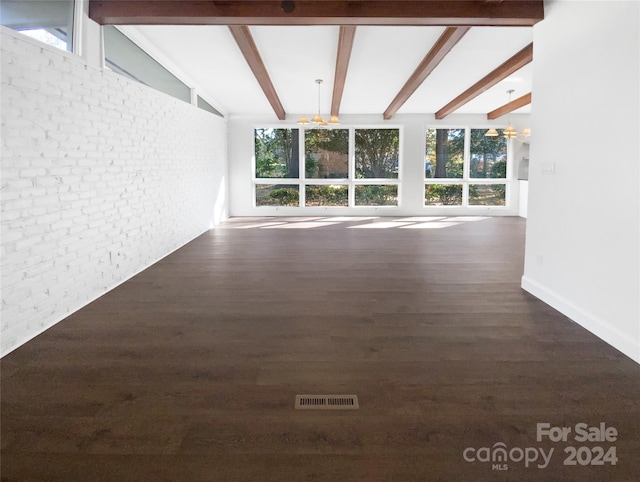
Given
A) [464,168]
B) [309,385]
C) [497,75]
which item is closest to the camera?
[309,385]

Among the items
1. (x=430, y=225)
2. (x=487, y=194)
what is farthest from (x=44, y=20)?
(x=487, y=194)

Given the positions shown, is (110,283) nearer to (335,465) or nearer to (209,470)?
(209,470)

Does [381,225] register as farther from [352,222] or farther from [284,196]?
[284,196]

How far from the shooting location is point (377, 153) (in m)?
11.2

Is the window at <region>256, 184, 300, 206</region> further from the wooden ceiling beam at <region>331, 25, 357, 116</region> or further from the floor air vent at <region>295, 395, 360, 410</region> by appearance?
the floor air vent at <region>295, 395, 360, 410</region>

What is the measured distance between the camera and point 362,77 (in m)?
7.23

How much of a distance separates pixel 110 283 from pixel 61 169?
1302mm

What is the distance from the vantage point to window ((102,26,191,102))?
4.44m

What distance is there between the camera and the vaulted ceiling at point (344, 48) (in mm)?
4105

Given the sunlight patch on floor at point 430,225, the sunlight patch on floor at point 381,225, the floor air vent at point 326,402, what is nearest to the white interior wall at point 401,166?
the sunlight patch on floor at point 381,225

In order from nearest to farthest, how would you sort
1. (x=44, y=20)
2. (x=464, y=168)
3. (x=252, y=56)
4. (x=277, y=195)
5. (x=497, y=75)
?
(x=44, y=20) → (x=252, y=56) → (x=497, y=75) → (x=464, y=168) → (x=277, y=195)

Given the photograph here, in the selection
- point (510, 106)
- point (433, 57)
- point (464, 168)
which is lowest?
point (464, 168)

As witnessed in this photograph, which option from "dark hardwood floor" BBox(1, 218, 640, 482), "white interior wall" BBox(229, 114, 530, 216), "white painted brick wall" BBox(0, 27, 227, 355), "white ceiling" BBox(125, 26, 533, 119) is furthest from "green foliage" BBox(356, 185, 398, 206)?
"dark hardwood floor" BBox(1, 218, 640, 482)

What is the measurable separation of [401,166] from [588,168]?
805cm
